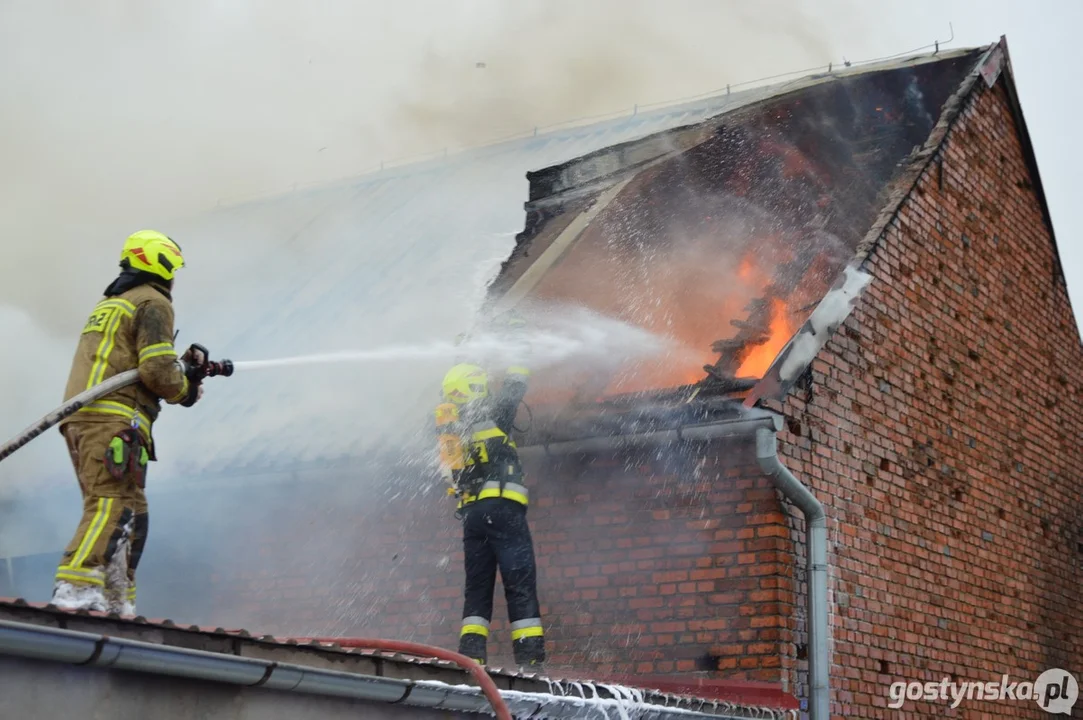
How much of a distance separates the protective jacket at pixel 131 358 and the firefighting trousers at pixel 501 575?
2303mm

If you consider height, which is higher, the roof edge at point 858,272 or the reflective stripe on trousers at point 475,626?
the roof edge at point 858,272

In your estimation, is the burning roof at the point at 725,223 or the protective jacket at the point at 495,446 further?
the burning roof at the point at 725,223

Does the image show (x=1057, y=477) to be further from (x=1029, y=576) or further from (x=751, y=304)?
(x=751, y=304)

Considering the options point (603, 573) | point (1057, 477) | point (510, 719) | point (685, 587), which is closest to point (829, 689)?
point (685, 587)

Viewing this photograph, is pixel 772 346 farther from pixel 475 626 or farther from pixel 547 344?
pixel 475 626

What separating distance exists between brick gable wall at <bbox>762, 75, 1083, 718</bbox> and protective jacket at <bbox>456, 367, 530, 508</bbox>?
1.69m

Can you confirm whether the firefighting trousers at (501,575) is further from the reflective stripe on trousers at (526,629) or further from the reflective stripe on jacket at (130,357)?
the reflective stripe on jacket at (130,357)

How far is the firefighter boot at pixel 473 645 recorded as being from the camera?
738cm

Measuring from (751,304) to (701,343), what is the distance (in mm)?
426

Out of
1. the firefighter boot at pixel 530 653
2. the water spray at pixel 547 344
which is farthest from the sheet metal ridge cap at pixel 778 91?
the firefighter boot at pixel 530 653

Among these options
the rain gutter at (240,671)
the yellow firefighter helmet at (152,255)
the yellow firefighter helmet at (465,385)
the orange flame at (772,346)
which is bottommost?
the rain gutter at (240,671)

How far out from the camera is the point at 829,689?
7738 mm

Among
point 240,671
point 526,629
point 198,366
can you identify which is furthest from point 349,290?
point 240,671

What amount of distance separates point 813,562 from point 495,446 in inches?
80.2
